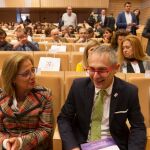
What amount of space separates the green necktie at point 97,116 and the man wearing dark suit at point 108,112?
1 centimetres

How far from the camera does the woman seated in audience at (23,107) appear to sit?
1.80m

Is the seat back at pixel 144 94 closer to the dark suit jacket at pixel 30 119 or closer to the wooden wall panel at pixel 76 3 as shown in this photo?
the dark suit jacket at pixel 30 119

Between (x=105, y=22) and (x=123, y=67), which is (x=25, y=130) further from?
(x=105, y=22)

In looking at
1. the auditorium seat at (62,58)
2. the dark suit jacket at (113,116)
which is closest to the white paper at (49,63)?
the auditorium seat at (62,58)

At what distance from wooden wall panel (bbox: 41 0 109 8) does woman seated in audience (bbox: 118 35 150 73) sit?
12.5 m

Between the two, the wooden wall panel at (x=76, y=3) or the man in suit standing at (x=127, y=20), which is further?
the wooden wall panel at (x=76, y=3)

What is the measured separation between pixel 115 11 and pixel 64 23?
23.1 ft

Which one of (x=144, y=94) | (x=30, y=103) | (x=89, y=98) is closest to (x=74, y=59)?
(x=144, y=94)

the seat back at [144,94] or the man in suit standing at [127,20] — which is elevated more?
the man in suit standing at [127,20]

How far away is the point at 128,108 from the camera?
167cm

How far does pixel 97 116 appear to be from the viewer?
1695 mm

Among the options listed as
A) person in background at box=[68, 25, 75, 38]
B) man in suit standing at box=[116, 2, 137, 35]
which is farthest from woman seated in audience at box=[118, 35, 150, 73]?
person in background at box=[68, 25, 75, 38]

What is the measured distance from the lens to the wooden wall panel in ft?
49.9

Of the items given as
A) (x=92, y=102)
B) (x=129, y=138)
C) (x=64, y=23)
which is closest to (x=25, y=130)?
(x=92, y=102)
